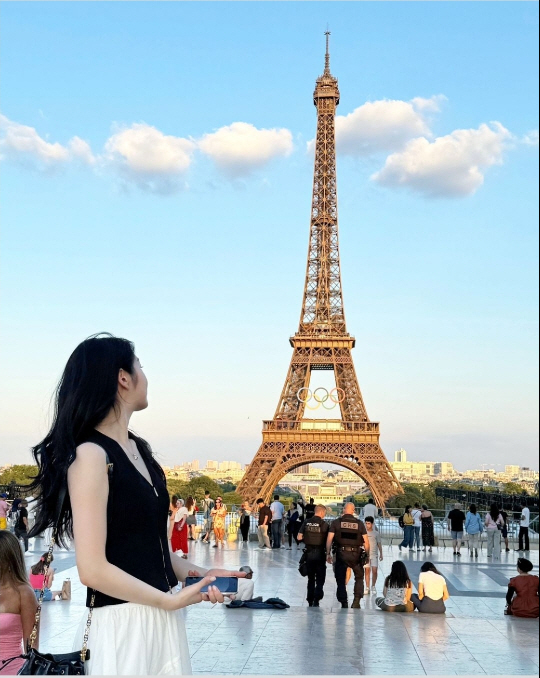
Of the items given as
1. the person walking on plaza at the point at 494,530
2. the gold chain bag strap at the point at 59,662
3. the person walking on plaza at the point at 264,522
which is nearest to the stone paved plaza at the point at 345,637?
the person walking on plaza at the point at 494,530

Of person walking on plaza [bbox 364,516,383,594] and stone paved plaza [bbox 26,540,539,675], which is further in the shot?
person walking on plaza [bbox 364,516,383,594]

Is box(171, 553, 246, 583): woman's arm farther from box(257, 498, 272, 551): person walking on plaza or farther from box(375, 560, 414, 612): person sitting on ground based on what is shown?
box(257, 498, 272, 551): person walking on plaza

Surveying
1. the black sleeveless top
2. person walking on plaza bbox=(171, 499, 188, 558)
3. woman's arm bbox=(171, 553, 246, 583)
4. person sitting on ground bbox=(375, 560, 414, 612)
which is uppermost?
the black sleeveless top

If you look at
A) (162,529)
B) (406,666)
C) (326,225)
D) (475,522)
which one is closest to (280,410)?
(326,225)

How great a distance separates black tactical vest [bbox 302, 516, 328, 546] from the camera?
39.8ft

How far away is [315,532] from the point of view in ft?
40.0

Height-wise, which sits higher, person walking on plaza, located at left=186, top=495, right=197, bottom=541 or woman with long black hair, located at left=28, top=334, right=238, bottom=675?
woman with long black hair, located at left=28, top=334, right=238, bottom=675

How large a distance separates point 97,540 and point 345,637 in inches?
307

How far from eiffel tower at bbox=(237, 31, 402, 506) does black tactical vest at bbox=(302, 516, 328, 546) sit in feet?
98.4

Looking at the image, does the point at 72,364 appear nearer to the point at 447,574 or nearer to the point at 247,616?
the point at 247,616

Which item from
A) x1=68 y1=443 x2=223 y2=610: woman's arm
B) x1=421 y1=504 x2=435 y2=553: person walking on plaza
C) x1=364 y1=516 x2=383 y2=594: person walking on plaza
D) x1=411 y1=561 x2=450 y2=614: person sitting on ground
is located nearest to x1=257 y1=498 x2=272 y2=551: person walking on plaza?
x1=421 y1=504 x2=435 y2=553: person walking on plaza

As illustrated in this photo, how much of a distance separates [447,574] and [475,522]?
3.83m

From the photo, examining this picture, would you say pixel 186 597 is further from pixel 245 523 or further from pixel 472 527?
pixel 245 523

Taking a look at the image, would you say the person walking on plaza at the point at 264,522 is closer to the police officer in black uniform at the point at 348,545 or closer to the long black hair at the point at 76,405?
the police officer in black uniform at the point at 348,545
